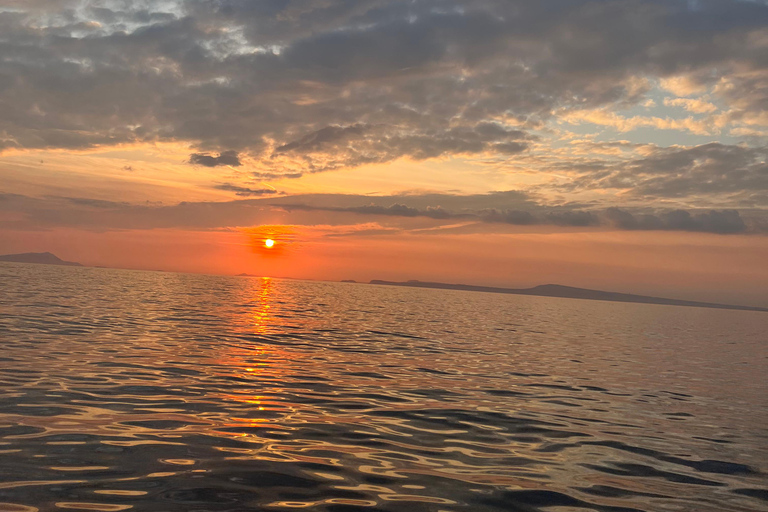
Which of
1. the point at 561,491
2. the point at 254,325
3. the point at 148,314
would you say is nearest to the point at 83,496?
the point at 561,491

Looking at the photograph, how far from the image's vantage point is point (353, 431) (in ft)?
44.5

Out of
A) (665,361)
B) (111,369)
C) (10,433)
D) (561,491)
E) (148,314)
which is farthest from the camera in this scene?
(148,314)

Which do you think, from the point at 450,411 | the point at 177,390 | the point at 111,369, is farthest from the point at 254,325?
the point at 450,411

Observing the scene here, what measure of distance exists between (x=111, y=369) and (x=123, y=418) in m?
7.09

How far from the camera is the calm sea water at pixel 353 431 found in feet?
30.6

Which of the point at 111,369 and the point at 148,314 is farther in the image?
the point at 148,314

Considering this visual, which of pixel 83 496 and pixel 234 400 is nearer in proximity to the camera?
pixel 83 496

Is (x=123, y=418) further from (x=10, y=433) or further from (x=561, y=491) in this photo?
(x=561, y=491)

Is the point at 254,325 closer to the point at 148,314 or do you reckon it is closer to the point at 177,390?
the point at 148,314

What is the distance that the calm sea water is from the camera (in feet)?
30.6

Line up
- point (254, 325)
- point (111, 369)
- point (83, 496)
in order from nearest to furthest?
1. point (83, 496)
2. point (111, 369)
3. point (254, 325)

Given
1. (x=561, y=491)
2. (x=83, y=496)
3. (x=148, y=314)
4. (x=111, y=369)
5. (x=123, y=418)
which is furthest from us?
(x=148, y=314)

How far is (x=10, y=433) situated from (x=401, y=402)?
33.1 ft

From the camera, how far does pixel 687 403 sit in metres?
20.7
